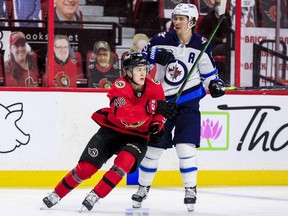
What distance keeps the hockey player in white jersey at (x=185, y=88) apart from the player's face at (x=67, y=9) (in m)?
1.38

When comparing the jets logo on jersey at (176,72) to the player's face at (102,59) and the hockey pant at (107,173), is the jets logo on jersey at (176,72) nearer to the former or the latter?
the hockey pant at (107,173)

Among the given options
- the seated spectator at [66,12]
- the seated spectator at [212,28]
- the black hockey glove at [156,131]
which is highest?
the seated spectator at [66,12]

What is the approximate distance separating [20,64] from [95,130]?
0.73m

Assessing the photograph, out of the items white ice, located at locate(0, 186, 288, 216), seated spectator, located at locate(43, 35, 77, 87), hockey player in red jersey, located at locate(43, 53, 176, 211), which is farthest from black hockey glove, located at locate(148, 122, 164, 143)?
seated spectator, located at locate(43, 35, 77, 87)

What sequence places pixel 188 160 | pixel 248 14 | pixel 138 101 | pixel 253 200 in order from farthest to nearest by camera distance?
pixel 248 14 → pixel 253 200 → pixel 188 160 → pixel 138 101

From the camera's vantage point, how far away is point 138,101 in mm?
4793

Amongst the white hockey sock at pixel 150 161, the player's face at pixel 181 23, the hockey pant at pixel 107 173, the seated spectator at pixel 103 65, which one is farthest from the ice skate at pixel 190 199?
the seated spectator at pixel 103 65

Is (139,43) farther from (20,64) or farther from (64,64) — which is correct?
(20,64)

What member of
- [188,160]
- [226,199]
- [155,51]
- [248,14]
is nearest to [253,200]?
[226,199]

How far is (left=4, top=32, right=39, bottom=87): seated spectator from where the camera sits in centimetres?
633

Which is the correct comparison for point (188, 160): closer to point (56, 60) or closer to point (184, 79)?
point (184, 79)

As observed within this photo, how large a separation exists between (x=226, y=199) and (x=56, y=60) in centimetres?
167

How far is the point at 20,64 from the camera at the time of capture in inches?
251

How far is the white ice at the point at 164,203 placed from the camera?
4.96 meters
